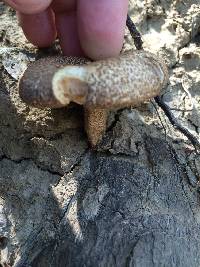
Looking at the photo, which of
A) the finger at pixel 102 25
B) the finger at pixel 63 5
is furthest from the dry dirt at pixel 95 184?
the finger at pixel 102 25

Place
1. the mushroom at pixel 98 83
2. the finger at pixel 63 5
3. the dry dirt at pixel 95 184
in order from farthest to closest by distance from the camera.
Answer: the finger at pixel 63 5
the dry dirt at pixel 95 184
the mushroom at pixel 98 83

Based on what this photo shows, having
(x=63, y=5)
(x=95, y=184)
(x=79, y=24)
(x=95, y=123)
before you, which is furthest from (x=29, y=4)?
(x=95, y=184)

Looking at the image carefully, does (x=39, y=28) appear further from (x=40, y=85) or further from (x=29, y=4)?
(x=40, y=85)

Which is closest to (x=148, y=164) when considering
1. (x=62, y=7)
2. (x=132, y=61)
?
(x=132, y=61)

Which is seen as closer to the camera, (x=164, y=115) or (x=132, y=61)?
(x=132, y=61)

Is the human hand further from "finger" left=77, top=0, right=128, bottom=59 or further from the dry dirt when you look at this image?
the dry dirt

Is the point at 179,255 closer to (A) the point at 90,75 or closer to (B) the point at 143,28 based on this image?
(A) the point at 90,75

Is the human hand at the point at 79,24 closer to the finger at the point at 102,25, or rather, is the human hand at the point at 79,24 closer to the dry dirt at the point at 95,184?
the finger at the point at 102,25
